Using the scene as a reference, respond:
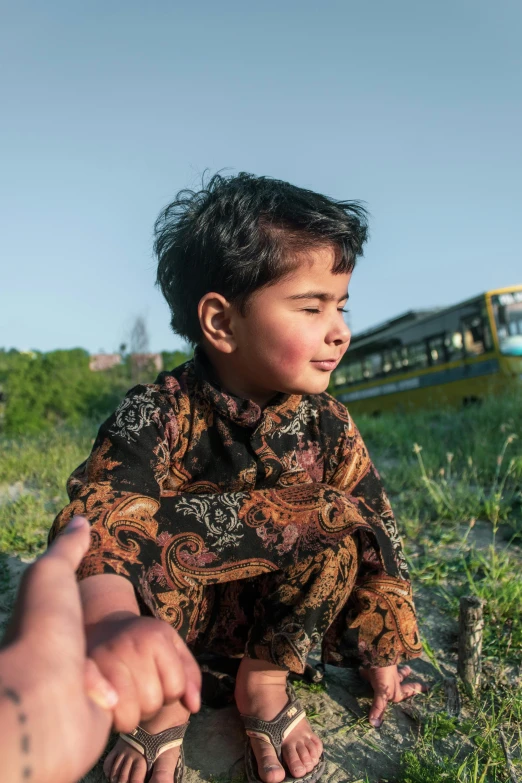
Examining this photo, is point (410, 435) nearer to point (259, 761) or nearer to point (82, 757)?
point (259, 761)

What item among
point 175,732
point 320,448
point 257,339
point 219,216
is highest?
point 219,216

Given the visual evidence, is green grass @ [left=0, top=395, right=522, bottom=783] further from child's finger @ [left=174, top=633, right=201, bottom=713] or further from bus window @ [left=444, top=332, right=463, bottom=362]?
bus window @ [left=444, top=332, right=463, bottom=362]

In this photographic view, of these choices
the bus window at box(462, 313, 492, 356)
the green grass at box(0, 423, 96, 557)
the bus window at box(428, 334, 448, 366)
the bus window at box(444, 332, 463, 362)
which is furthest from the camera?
the bus window at box(428, 334, 448, 366)

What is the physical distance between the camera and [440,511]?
317cm

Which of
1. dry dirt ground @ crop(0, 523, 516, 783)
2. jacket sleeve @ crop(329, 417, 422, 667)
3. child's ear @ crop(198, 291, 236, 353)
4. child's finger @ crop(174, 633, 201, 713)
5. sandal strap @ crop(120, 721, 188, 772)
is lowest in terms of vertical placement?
dry dirt ground @ crop(0, 523, 516, 783)

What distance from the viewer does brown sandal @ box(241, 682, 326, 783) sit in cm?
161

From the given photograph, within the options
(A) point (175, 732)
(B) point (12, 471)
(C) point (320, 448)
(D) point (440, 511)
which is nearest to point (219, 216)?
(C) point (320, 448)

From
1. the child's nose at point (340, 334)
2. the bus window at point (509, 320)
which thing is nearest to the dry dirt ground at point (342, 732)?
the child's nose at point (340, 334)

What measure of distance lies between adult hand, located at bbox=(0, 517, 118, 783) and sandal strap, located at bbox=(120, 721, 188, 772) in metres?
0.85

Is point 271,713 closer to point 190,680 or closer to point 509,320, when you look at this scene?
point 190,680

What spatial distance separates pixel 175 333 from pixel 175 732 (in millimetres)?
1254

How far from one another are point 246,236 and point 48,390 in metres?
19.9

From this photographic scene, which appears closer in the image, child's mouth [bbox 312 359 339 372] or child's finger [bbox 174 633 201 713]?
child's finger [bbox 174 633 201 713]

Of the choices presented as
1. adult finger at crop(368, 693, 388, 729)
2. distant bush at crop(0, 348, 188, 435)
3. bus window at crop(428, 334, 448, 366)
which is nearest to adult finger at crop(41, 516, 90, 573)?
adult finger at crop(368, 693, 388, 729)
